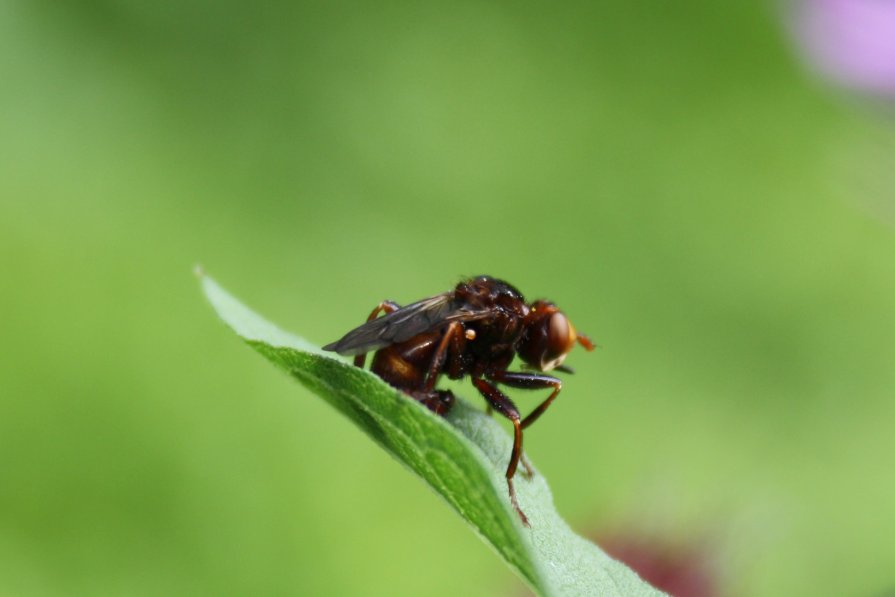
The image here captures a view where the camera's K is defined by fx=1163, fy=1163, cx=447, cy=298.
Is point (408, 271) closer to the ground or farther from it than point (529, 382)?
closer to the ground

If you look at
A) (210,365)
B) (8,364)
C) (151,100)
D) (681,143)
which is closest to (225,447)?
(210,365)

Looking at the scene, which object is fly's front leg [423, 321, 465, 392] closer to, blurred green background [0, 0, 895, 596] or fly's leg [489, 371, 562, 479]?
fly's leg [489, 371, 562, 479]

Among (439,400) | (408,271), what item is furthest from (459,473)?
(408,271)

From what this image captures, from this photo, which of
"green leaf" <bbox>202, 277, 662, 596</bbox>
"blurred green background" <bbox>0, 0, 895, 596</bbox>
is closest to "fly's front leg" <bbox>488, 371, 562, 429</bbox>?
"green leaf" <bbox>202, 277, 662, 596</bbox>

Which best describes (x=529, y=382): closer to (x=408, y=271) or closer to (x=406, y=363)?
(x=406, y=363)

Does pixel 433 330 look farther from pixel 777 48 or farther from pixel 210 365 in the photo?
pixel 777 48

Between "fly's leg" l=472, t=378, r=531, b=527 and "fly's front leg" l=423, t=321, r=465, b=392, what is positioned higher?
"fly's front leg" l=423, t=321, r=465, b=392
